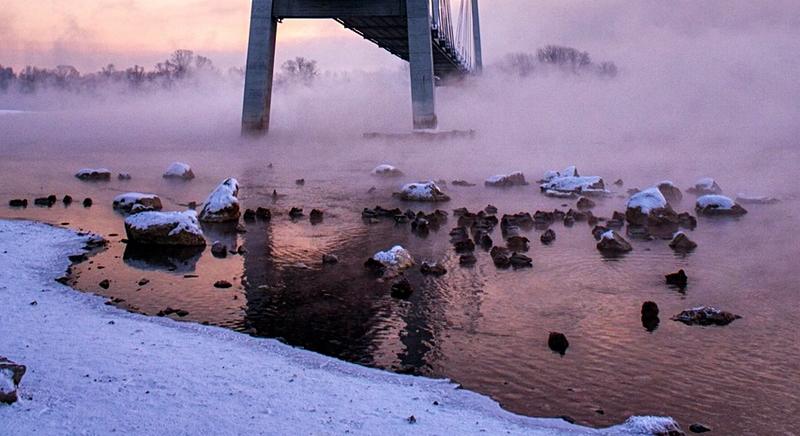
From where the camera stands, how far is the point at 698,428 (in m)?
6.06

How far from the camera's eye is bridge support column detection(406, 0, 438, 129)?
41.2 m

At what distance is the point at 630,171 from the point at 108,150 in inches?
1113

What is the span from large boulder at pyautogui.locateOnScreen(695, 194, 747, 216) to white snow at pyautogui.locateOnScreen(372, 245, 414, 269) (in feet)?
33.2

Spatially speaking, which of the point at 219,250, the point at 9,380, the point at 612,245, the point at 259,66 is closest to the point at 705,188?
the point at 612,245

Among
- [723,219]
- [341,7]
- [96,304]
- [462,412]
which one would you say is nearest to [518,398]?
[462,412]

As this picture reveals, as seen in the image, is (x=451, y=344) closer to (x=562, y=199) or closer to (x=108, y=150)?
(x=562, y=199)

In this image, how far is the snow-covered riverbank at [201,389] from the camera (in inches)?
217

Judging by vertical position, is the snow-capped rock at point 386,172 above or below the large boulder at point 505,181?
above

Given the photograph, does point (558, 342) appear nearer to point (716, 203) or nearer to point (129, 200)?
point (716, 203)

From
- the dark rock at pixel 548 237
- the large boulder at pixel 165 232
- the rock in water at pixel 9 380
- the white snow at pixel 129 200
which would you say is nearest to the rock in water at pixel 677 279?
the dark rock at pixel 548 237

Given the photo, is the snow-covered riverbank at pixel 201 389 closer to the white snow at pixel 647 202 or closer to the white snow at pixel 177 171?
the white snow at pixel 647 202

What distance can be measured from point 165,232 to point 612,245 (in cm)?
825

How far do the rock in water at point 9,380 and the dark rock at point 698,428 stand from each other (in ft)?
17.6

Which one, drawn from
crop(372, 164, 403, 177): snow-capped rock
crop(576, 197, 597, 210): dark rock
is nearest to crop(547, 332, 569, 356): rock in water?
crop(576, 197, 597, 210): dark rock
